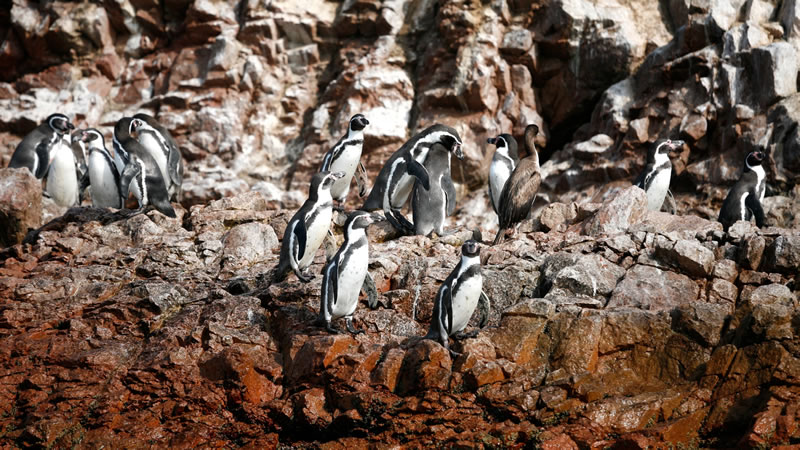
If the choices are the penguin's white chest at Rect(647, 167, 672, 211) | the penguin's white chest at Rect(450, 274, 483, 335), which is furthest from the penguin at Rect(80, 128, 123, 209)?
the penguin's white chest at Rect(647, 167, 672, 211)

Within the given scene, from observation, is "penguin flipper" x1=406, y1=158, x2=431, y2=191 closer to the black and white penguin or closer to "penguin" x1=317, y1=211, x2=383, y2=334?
"penguin" x1=317, y1=211, x2=383, y2=334

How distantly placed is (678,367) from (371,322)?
3.33m

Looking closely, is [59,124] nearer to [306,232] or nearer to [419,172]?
[419,172]

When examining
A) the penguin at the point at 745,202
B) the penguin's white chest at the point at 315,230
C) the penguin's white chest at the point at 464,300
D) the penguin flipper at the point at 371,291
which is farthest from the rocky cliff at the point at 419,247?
the penguin at the point at 745,202

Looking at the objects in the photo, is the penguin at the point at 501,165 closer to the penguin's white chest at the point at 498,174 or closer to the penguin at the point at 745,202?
the penguin's white chest at the point at 498,174

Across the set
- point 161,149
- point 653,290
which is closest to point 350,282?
point 653,290

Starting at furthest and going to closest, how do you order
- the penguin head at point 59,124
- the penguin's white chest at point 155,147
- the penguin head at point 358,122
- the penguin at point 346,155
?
the penguin head at point 59,124
the penguin's white chest at point 155,147
the penguin at point 346,155
the penguin head at point 358,122

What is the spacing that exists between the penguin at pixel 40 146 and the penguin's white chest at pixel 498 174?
8874 millimetres

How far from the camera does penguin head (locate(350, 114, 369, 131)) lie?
1301 cm

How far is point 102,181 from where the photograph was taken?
15.0 meters

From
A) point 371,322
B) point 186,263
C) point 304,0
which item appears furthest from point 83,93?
point 371,322

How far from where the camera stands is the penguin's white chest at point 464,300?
8.51 meters

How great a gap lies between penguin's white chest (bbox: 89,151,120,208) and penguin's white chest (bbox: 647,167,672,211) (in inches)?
366

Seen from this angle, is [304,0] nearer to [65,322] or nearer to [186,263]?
[186,263]
